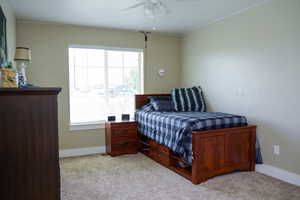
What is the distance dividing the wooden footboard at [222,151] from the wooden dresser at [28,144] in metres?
1.81

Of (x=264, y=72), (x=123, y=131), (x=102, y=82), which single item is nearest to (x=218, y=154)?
(x=264, y=72)

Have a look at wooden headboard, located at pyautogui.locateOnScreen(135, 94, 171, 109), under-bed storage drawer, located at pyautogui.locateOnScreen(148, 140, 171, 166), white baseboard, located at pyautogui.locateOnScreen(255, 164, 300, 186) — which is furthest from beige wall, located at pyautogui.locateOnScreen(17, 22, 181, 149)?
white baseboard, located at pyautogui.locateOnScreen(255, 164, 300, 186)

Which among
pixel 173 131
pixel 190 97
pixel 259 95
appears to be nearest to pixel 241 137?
pixel 259 95

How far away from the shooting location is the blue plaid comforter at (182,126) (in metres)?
2.84

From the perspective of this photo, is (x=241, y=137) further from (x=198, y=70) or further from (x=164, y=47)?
(x=164, y=47)

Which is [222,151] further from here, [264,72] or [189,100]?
[189,100]

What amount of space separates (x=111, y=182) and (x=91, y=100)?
188cm

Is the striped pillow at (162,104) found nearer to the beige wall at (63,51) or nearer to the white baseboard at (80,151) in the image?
the beige wall at (63,51)

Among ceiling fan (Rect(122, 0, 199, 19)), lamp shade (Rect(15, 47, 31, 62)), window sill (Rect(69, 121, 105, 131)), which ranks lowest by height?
window sill (Rect(69, 121, 105, 131))

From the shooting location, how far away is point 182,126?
290 cm

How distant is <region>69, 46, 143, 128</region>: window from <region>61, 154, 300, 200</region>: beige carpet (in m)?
1.17

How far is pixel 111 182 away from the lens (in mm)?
2889

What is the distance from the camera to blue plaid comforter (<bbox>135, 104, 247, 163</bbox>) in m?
2.84

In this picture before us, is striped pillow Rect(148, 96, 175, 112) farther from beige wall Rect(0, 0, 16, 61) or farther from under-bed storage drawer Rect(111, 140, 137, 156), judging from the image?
beige wall Rect(0, 0, 16, 61)
